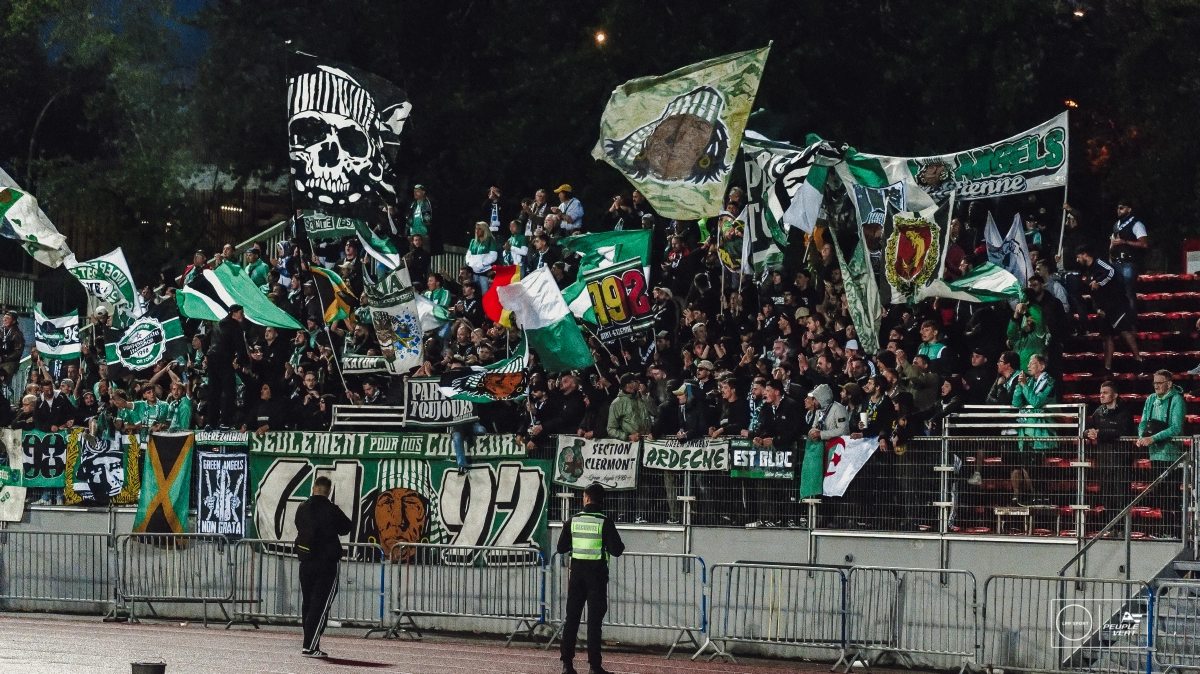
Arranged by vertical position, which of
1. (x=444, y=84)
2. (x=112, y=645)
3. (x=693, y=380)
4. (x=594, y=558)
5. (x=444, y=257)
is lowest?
(x=112, y=645)

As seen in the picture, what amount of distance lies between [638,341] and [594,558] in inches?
255

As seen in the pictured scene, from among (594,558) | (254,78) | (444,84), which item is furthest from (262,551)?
(254,78)

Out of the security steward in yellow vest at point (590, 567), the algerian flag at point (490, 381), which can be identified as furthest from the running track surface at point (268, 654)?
the algerian flag at point (490, 381)

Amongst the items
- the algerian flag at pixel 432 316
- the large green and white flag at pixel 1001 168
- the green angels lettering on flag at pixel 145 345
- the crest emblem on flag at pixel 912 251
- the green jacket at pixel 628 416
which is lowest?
the green jacket at pixel 628 416

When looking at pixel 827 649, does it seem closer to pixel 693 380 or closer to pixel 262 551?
pixel 693 380

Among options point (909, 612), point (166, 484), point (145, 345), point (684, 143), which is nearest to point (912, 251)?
point (684, 143)

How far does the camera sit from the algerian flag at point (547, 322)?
21281 mm

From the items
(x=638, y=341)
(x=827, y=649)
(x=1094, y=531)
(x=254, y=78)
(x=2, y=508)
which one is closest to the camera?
(x=1094, y=531)

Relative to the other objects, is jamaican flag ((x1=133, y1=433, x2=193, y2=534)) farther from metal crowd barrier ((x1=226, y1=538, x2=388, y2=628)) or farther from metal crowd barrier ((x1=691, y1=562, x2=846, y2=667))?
metal crowd barrier ((x1=691, y1=562, x2=846, y2=667))

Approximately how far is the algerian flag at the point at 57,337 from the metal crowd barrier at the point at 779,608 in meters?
14.2

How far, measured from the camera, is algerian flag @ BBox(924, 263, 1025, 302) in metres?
20.3

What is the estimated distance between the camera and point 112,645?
19266mm

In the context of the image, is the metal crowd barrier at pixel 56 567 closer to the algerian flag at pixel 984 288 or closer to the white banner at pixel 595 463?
the white banner at pixel 595 463

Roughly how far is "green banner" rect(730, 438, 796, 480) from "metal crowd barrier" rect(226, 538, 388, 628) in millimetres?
4846
